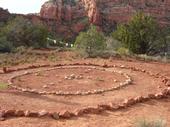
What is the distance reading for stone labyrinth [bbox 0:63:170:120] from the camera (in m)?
11.3

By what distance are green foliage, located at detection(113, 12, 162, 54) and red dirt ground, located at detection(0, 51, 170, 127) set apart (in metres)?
9.06

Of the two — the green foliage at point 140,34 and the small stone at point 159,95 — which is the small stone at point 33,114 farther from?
the green foliage at point 140,34

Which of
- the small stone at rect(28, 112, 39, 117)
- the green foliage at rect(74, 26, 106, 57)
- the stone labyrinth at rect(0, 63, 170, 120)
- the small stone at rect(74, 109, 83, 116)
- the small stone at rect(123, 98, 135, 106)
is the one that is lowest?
the stone labyrinth at rect(0, 63, 170, 120)

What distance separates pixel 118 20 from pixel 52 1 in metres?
11.0

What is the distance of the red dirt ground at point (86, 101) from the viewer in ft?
32.9

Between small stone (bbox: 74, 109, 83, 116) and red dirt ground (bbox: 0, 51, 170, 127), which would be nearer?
red dirt ground (bbox: 0, 51, 170, 127)

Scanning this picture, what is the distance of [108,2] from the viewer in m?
62.4

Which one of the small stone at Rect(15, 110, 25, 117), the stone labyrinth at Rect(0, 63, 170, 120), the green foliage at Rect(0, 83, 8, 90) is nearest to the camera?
the small stone at Rect(15, 110, 25, 117)

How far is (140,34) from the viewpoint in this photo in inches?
1072

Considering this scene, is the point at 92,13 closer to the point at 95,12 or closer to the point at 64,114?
the point at 95,12

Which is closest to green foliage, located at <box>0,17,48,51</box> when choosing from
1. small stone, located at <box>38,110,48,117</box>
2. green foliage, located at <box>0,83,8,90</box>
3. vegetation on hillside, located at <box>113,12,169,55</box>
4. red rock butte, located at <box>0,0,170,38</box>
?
vegetation on hillside, located at <box>113,12,169,55</box>

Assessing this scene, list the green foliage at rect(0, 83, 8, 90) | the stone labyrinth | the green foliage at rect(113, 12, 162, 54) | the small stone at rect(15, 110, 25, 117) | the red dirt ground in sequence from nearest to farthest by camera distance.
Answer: the red dirt ground
the small stone at rect(15, 110, 25, 117)
the stone labyrinth
the green foliage at rect(0, 83, 8, 90)
the green foliage at rect(113, 12, 162, 54)

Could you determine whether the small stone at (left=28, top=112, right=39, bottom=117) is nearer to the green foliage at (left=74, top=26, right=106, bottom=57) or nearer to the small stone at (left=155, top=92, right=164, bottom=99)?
the small stone at (left=155, top=92, right=164, bottom=99)

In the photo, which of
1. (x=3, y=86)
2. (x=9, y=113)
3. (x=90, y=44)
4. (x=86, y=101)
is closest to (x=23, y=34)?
(x=90, y=44)
